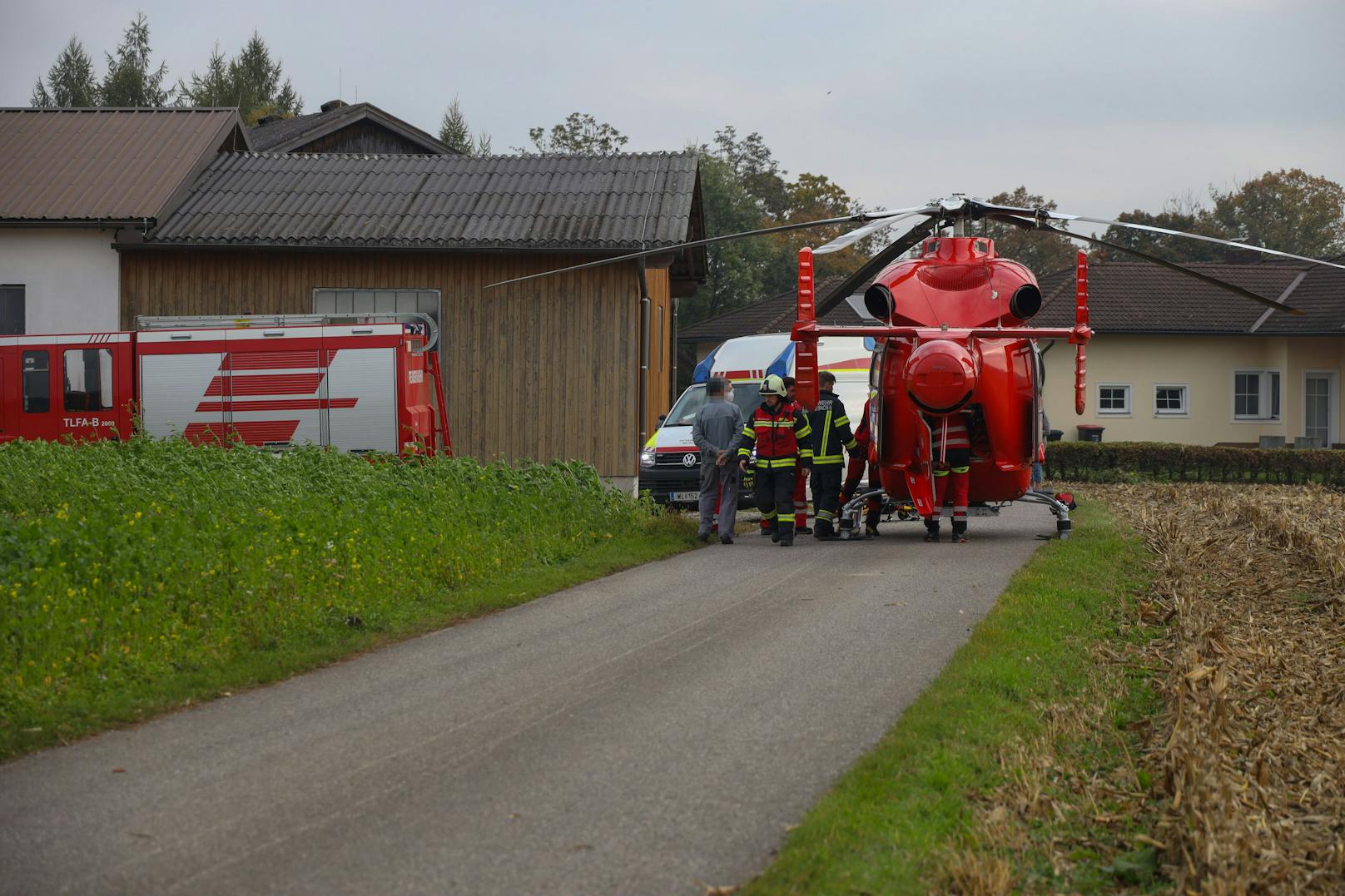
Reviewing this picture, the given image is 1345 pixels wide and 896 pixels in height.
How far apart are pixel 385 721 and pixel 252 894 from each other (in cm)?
247

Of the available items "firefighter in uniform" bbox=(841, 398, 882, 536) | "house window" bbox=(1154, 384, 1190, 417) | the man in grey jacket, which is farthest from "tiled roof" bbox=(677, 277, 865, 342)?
the man in grey jacket

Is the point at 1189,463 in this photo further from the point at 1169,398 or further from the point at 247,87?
the point at 247,87

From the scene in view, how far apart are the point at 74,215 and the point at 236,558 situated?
15774mm

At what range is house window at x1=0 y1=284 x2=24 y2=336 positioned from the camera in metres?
24.5

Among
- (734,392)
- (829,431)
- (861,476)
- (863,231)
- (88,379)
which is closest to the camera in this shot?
(863,231)

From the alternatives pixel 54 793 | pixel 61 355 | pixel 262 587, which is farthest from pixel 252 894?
pixel 61 355

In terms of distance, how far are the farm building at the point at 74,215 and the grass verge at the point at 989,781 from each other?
60.8ft

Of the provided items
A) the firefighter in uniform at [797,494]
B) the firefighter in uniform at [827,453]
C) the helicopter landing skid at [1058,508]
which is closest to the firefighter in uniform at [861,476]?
the firefighter in uniform at [827,453]

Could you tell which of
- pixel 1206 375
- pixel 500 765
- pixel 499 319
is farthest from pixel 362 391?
pixel 1206 375

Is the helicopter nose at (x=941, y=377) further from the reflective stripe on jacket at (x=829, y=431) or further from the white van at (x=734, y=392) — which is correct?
the white van at (x=734, y=392)

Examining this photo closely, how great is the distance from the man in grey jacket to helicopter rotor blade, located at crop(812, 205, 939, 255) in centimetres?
258

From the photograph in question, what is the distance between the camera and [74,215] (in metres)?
23.8

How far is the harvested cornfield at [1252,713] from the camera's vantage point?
529 centimetres

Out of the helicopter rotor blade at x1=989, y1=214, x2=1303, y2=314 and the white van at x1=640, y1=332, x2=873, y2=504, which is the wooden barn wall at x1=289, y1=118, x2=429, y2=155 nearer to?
the white van at x1=640, y1=332, x2=873, y2=504
